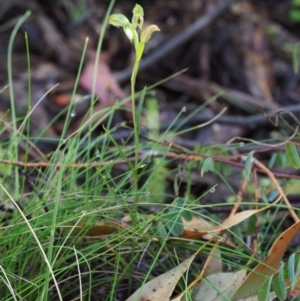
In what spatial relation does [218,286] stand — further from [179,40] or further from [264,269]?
[179,40]

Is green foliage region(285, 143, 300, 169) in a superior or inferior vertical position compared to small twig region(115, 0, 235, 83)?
superior

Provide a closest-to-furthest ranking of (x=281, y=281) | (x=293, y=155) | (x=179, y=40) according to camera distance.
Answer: (x=281, y=281) < (x=293, y=155) < (x=179, y=40)

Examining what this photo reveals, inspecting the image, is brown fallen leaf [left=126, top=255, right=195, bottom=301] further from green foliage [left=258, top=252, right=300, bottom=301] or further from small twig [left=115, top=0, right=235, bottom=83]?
small twig [left=115, top=0, right=235, bottom=83]

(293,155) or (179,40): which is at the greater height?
(293,155)

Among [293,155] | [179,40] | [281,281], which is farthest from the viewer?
[179,40]

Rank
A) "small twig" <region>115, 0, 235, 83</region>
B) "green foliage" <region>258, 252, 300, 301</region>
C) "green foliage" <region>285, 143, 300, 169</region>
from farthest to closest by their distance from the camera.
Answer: "small twig" <region>115, 0, 235, 83</region>, "green foliage" <region>285, 143, 300, 169</region>, "green foliage" <region>258, 252, 300, 301</region>

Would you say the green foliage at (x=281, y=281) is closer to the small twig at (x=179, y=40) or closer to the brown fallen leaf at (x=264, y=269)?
the brown fallen leaf at (x=264, y=269)

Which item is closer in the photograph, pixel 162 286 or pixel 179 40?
pixel 162 286

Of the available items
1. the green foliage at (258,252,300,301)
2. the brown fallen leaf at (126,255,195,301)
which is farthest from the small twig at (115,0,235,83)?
the green foliage at (258,252,300,301)

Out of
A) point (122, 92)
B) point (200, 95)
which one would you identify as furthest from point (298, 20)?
point (122, 92)

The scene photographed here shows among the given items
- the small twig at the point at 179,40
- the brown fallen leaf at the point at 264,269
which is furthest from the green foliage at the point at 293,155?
the small twig at the point at 179,40

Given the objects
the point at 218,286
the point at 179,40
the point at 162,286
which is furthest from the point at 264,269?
the point at 179,40
